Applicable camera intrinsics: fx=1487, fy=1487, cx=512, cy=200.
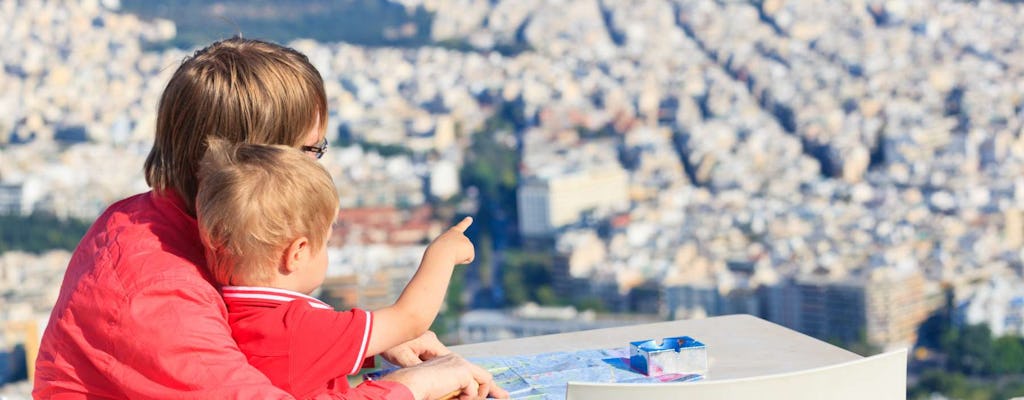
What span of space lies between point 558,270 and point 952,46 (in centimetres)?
1445

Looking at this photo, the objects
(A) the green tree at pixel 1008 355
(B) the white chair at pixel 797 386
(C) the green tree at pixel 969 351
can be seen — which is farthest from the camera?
(C) the green tree at pixel 969 351

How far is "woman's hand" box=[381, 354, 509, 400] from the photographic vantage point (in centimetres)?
100

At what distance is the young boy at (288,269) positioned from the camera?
0.90 metres

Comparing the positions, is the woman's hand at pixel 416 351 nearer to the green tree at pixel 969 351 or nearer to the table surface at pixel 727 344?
the table surface at pixel 727 344

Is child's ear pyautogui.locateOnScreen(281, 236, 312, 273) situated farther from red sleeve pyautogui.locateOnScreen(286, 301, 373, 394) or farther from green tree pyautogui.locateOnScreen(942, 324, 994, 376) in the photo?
green tree pyautogui.locateOnScreen(942, 324, 994, 376)

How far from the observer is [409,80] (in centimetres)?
3142

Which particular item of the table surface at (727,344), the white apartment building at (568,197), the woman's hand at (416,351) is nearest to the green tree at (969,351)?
the white apartment building at (568,197)

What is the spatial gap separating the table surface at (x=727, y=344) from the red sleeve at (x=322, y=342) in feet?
1.12

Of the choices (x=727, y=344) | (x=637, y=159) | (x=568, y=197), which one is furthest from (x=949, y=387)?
(x=727, y=344)

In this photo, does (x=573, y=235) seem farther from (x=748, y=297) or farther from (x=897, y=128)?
(x=897, y=128)

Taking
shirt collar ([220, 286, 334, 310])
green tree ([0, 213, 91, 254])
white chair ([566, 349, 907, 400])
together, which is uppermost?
shirt collar ([220, 286, 334, 310])

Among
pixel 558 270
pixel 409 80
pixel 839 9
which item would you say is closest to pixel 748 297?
pixel 558 270

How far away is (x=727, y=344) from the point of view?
4.43ft

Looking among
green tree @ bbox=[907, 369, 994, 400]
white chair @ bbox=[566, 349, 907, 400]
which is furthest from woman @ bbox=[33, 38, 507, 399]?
green tree @ bbox=[907, 369, 994, 400]
